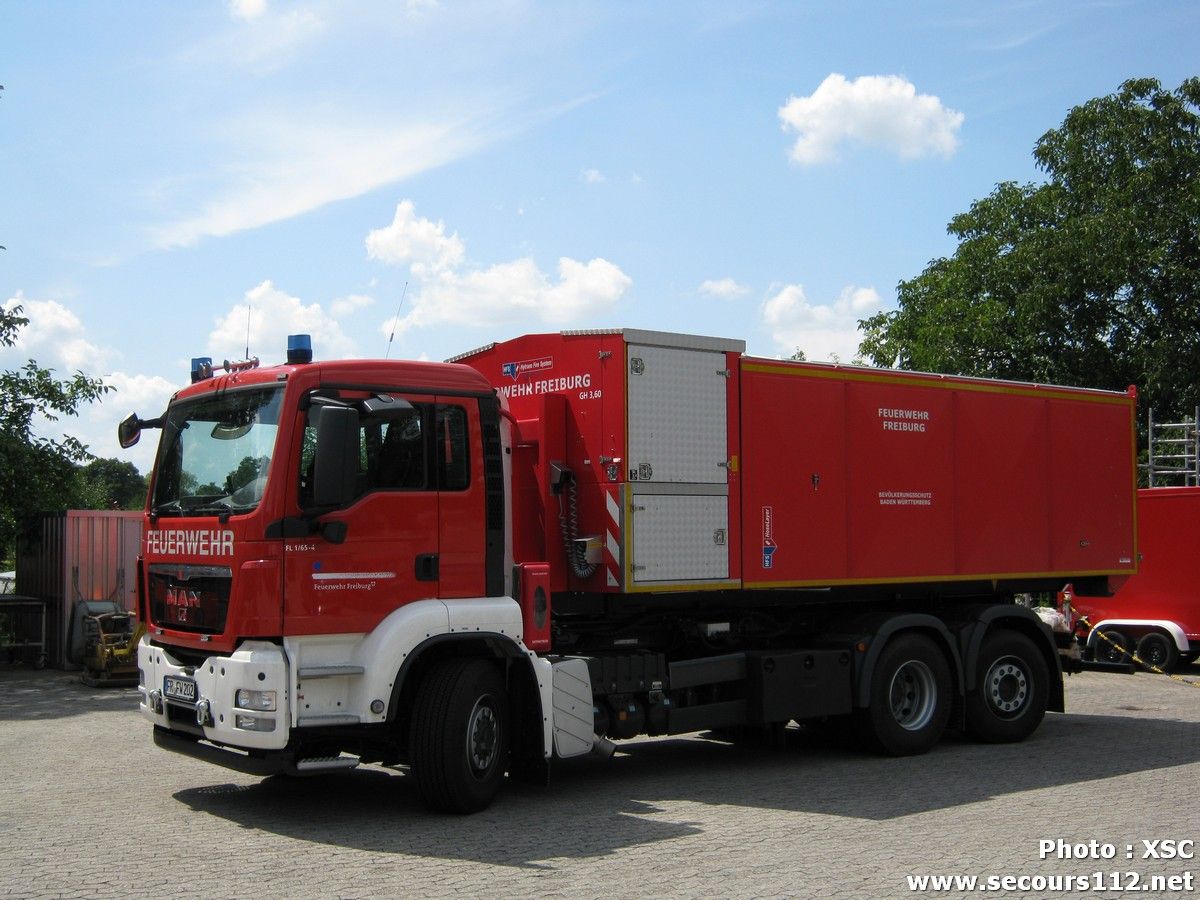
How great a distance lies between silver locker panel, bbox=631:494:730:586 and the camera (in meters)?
9.51

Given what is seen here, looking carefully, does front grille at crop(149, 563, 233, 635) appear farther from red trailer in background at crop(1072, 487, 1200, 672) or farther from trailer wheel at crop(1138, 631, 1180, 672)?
trailer wheel at crop(1138, 631, 1180, 672)

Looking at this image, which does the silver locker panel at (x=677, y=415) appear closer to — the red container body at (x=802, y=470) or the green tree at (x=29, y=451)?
the red container body at (x=802, y=470)

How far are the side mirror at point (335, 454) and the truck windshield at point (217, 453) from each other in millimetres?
500

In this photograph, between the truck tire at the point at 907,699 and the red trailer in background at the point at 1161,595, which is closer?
the truck tire at the point at 907,699

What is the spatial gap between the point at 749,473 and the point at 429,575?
3150mm

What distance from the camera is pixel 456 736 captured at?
8.22 m

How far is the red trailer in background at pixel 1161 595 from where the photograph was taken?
1839cm

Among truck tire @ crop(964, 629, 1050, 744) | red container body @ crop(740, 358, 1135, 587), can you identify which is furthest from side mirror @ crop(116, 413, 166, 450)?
truck tire @ crop(964, 629, 1050, 744)

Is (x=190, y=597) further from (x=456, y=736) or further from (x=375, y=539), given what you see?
(x=456, y=736)

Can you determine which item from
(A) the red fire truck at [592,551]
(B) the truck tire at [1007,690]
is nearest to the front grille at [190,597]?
(A) the red fire truck at [592,551]

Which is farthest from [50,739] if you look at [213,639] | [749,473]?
[749,473]

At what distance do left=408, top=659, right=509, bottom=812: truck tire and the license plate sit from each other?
4.81ft

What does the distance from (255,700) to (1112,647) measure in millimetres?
15473

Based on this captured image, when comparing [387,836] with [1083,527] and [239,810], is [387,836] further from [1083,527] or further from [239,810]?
[1083,527]
